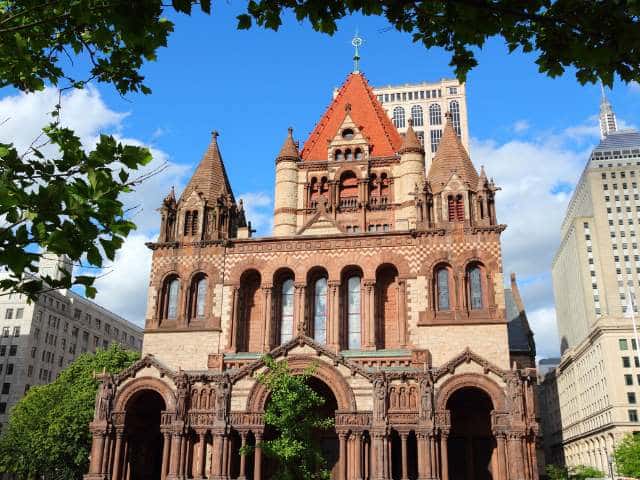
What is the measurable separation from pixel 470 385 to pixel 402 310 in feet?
20.1

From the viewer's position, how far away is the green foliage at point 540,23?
6688 mm

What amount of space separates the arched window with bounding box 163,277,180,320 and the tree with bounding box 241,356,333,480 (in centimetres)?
1003

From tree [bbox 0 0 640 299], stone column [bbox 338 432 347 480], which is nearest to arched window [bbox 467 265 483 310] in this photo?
stone column [bbox 338 432 347 480]

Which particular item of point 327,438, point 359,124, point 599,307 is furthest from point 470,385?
point 599,307

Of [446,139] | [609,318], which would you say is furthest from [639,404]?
[446,139]

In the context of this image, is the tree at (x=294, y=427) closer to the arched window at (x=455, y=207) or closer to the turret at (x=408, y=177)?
the arched window at (x=455, y=207)

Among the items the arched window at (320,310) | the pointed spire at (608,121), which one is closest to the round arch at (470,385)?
the arched window at (320,310)

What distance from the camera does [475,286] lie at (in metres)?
32.8

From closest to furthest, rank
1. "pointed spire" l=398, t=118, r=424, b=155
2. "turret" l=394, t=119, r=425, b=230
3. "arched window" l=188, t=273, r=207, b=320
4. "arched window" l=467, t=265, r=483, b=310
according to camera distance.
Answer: "arched window" l=467, t=265, r=483, b=310 < "arched window" l=188, t=273, r=207, b=320 < "turret" l=394, t=119, r=425, b=230 < "pointed spire" l=398, t=118, r=424, b=155

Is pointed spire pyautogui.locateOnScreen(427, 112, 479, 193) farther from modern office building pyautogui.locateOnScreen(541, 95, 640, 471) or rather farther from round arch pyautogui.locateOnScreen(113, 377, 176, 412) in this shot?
modern office building pyautogui.locateOnScreen(541, 95, 640, 471)

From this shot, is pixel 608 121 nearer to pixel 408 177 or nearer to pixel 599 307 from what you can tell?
pixel 599 307

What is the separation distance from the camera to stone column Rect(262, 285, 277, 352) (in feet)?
110

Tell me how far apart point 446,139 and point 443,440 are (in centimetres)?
1858

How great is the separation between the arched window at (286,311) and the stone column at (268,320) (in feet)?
2.61
